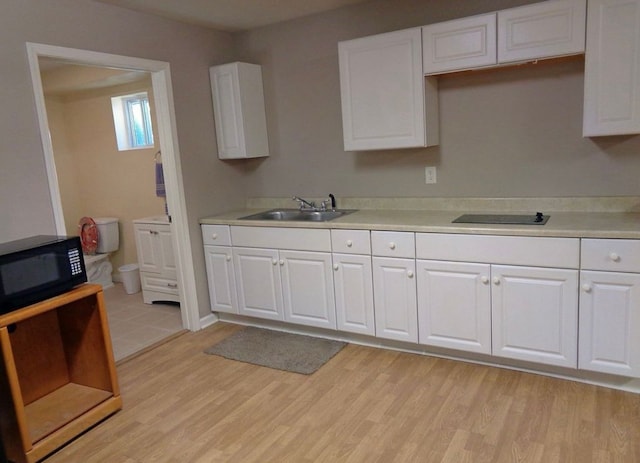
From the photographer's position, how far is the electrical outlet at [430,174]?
334 centimetres

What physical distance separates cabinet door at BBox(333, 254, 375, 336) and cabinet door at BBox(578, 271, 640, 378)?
47.8 inches

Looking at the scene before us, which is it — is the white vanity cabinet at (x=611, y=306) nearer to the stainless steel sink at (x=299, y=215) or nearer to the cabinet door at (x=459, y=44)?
the cabinet door at (x=459, y=44)

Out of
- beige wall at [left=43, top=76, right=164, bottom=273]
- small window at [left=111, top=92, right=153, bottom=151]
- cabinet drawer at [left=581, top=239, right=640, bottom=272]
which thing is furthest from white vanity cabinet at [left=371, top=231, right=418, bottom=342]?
small window at [left=111, top=92, right=153, bottom=151]

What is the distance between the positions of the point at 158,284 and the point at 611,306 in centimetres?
365

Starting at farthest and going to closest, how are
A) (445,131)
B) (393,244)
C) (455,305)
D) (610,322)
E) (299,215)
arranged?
(299,215)
(445,131)
(393,244)
(455,305)
(610,322)

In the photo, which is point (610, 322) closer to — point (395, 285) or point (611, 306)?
point (611, 306)

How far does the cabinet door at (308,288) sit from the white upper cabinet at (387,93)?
84 cm

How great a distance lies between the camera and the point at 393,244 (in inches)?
116

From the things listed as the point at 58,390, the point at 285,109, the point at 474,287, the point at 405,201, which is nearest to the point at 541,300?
the point at 474,287

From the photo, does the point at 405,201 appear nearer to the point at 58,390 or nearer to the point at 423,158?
the point at 423,158

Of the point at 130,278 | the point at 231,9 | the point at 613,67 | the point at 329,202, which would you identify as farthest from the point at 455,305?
the point at 130,278

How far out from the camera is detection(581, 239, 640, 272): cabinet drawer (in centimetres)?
228

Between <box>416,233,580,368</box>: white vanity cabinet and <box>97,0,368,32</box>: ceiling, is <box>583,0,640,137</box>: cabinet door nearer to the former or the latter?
<box>416,233,580,368</box>: white vanity cabinet

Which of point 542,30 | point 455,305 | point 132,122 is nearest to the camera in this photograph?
point 542,30
